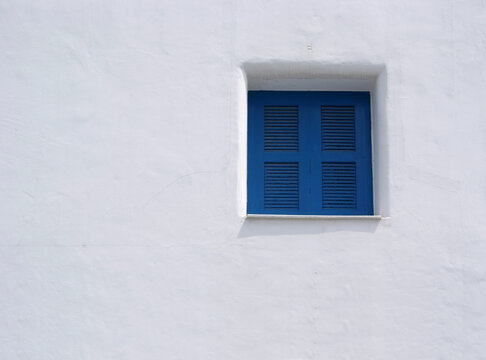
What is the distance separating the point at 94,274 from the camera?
490cm

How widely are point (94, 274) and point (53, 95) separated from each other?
1.43 metres

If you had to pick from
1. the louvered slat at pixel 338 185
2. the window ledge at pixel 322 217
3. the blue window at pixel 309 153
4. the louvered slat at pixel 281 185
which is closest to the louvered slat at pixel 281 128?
the blue window at pixel 309 153

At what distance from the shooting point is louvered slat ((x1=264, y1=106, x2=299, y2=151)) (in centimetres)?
544

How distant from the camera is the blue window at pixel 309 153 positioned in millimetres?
5359

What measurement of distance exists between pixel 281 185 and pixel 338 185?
1.51 feet

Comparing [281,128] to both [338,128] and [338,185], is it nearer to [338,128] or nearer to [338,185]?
[338,128]

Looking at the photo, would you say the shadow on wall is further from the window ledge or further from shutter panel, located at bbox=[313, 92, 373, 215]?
shutter panel, located at bbox=[313, 92, 373, 215]

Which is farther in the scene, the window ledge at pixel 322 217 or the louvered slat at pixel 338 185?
the louvered slat at pixel 338 185

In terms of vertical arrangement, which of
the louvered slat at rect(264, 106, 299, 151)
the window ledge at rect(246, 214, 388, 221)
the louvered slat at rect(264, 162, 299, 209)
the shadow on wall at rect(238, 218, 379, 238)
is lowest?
the shadow on wall at rect(238, 218, 379, 238)

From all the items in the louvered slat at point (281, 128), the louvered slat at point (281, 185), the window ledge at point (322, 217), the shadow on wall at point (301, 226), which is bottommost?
the shadow on wall at point (301, 226)

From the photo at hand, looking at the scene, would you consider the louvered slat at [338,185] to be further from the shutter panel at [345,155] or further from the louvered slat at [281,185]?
the louvered slat at [281,185]

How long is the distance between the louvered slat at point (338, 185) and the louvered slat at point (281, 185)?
23cm

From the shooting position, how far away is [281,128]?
5.46m

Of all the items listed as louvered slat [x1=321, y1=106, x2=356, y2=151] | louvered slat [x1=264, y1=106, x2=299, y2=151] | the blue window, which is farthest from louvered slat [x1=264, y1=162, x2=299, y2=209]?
louvered slat [x1=321, y1=106, x2=356, y2=151]
